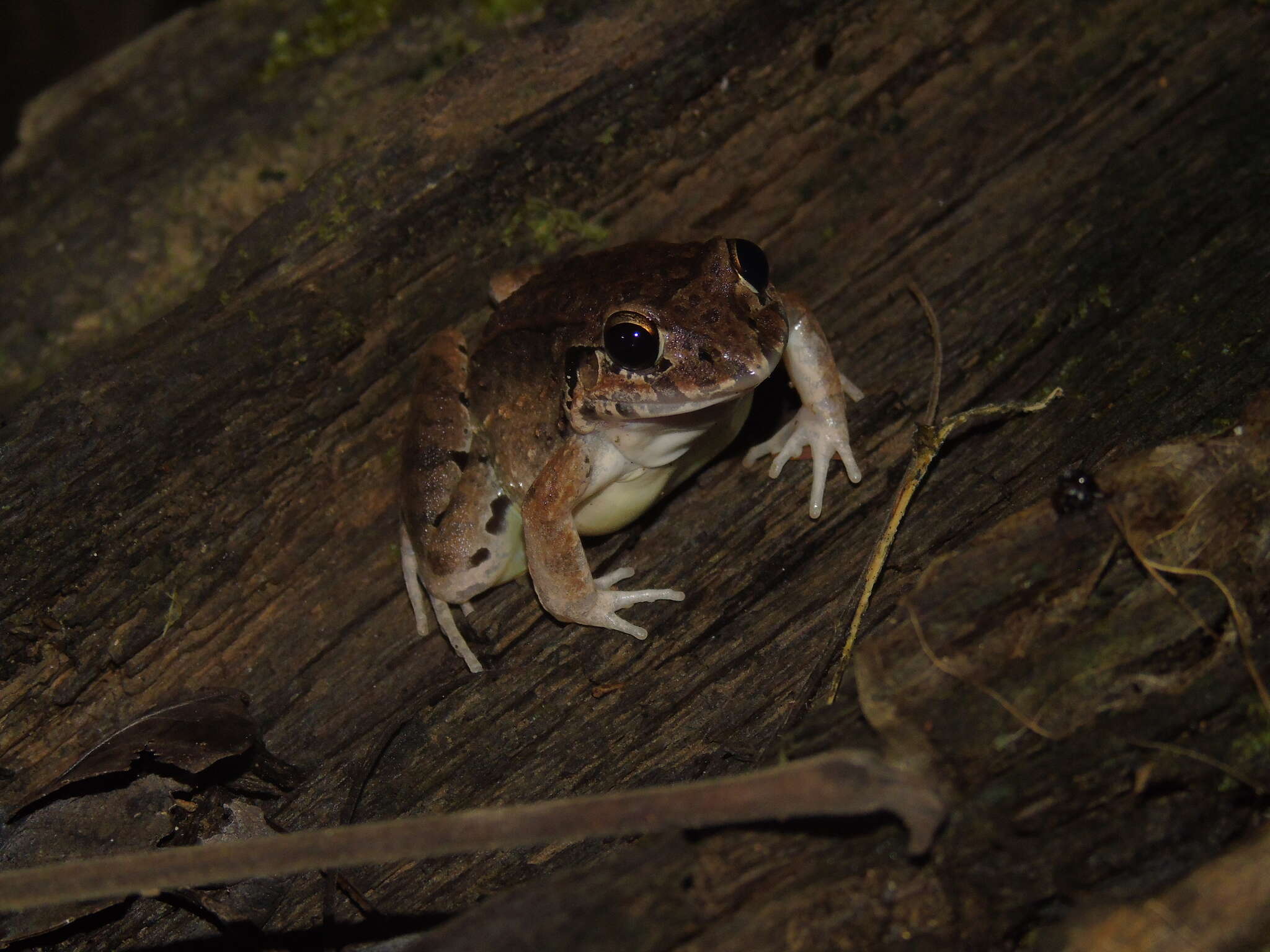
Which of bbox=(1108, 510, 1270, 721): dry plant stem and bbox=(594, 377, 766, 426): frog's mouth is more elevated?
bbox=(594, 377, 766, 426): frog's mouth

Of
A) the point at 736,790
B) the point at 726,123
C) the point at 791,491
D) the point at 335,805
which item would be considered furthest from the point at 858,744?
the point at 726,123

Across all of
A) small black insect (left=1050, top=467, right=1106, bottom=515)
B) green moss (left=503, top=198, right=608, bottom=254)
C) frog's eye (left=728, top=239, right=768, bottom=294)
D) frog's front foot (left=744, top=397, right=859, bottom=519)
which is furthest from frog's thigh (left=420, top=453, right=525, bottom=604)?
small black insect (left=1050, top=467, right=1106, bottom=515)

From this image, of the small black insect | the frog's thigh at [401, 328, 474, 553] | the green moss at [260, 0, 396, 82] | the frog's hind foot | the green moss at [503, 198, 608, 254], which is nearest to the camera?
the small black insect

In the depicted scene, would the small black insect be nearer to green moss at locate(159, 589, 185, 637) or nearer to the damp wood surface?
the damp wood surface

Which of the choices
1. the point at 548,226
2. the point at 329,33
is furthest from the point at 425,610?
the point at 329,33

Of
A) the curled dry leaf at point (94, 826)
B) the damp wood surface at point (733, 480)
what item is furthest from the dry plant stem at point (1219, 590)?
the curled dry leaf at point (94, 826)

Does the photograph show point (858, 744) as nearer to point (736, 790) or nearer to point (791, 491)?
point (736, 790)
